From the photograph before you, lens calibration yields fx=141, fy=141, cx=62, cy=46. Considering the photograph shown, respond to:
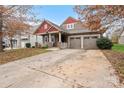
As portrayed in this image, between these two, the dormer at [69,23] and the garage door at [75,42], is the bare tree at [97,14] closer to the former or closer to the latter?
the garage door at [75,42]

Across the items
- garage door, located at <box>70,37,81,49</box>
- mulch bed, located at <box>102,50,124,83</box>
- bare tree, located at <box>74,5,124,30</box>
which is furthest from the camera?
garage door, located at <box>70,37,81,49</box>

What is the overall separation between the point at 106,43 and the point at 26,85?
1438 cm

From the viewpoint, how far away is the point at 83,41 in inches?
816

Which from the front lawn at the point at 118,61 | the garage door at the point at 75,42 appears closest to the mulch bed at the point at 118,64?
the front lawn at the point at 118,61

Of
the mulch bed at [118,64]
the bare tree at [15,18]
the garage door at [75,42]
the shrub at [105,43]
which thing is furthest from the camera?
the garage door at [75,42]

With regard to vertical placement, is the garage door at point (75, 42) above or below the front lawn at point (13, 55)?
above

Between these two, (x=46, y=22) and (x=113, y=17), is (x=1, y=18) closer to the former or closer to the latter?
(x=46, y=22)

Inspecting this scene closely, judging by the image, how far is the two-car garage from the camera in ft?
65.8

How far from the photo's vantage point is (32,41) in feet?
92.9

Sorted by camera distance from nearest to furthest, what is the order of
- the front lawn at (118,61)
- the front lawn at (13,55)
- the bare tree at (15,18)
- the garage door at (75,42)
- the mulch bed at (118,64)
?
the mulch bed at (118,64) → the front lawn at (118,61) → the front lawn at (13,55) → the bare tree at (15,18) → the garage door at (75,42)

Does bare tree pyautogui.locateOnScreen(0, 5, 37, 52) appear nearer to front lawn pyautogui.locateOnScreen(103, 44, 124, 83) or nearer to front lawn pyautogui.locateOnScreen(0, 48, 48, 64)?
front lawn pyautogui.locateOnScreen(0, 48, 48, 64)

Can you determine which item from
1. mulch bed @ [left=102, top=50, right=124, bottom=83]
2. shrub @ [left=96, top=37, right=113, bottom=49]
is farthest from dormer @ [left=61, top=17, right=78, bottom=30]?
mulch bed @ [left=102, top=50, right=124, bottom=83]

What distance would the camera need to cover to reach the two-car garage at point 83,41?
65.8 ft

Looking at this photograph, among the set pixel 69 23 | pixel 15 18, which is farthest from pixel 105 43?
pixel 15 18
